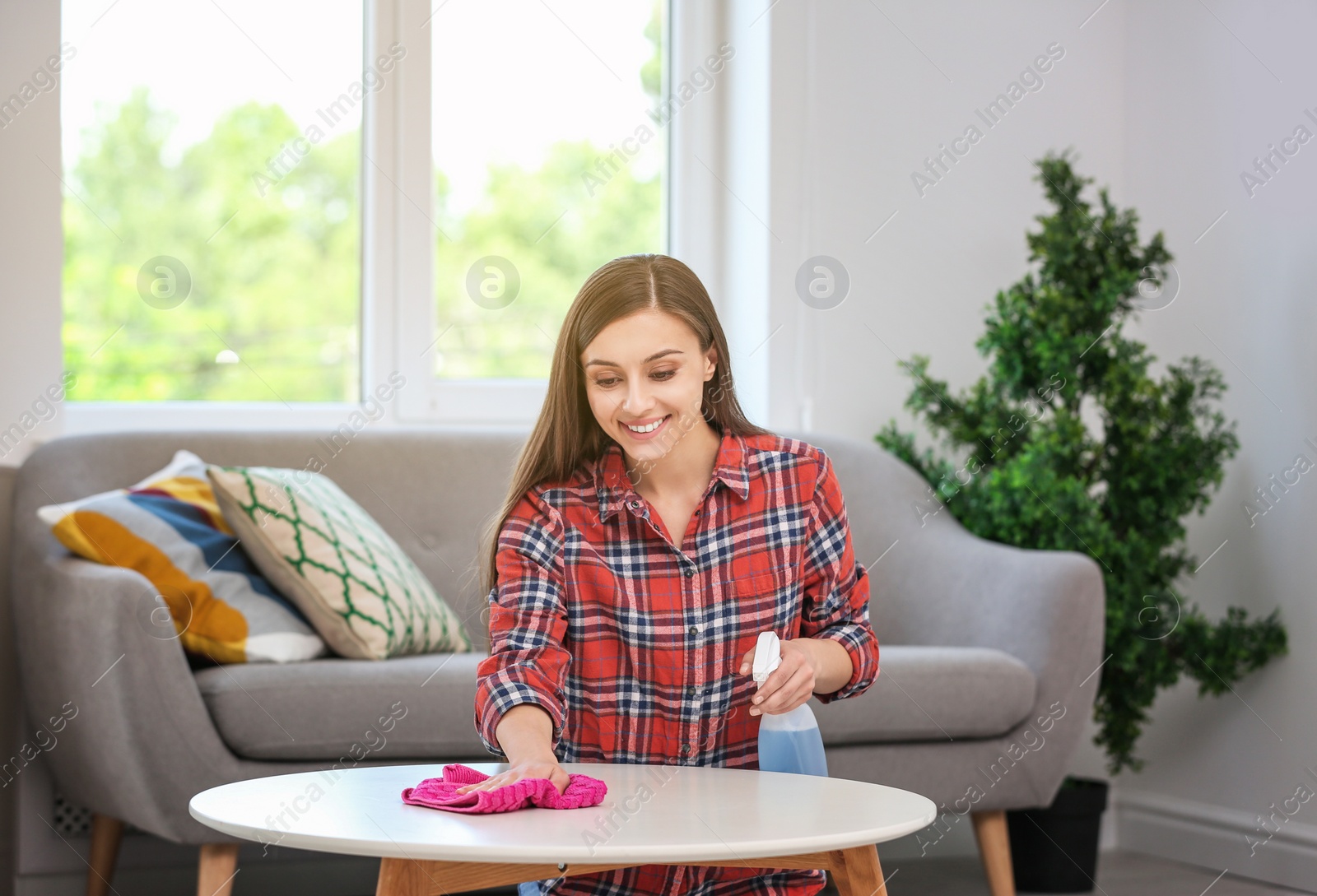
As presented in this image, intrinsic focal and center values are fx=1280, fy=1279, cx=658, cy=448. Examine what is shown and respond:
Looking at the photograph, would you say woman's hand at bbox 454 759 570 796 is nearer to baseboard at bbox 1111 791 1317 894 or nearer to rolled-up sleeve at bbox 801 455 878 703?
rolled-up sleeve at bbox 801 455 878 703

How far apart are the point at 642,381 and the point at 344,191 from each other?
6.14ft

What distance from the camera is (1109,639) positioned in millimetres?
2521

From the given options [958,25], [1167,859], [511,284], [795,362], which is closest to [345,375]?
[511,284]

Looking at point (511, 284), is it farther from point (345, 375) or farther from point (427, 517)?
point (427, 517)

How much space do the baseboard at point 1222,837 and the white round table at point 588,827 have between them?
178 cm

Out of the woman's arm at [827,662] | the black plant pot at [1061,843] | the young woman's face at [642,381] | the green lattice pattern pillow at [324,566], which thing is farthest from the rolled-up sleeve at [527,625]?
the black plant pot at [1061,843]

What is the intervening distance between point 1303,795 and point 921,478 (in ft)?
3.16

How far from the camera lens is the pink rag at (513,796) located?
98 cm

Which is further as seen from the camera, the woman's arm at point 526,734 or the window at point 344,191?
the window at point 344,191

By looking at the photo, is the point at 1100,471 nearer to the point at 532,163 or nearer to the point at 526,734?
the point at 532,163

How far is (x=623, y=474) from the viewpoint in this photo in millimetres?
1360

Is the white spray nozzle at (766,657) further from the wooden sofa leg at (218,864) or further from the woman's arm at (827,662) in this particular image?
the wooden sofa leg at (218,864)

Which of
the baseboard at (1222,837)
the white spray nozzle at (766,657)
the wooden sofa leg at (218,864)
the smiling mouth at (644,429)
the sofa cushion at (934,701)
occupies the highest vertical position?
the smiling mouth at (644,429)

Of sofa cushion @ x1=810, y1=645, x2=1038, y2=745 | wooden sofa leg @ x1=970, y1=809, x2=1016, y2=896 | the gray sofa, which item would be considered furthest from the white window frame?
wooden sofa leg @ x1=970, y1=809, x2=1016, y2=896
